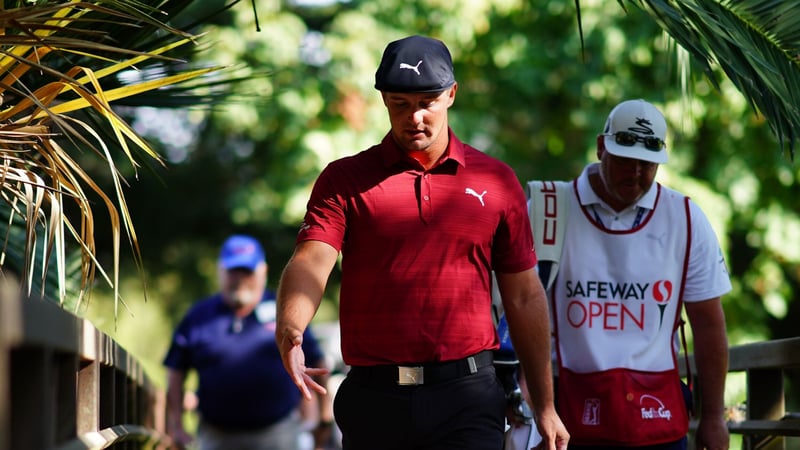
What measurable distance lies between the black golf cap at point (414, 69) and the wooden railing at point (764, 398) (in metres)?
1.84

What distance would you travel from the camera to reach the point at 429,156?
4043 millimetres

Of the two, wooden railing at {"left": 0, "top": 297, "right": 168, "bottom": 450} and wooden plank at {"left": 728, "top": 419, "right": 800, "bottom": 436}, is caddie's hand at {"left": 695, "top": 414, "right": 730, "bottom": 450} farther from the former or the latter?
wooden railing at {"left": 0, "top": 297, "right": 168, "bottom": 450}

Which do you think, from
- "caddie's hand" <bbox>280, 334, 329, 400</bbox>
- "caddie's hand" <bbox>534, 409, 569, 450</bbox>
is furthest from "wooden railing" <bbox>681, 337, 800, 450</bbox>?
"caddie's hand" <bbox>280, 334, 329, 400</bbox>

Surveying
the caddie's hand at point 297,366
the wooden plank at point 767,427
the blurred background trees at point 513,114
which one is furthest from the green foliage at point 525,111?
the caddie's hand at point 297,366

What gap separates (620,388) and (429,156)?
1274mm

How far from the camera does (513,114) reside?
549 inches

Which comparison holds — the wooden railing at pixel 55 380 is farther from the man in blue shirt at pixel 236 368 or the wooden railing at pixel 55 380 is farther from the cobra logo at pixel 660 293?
the man in blue shirt at pixel 236 368

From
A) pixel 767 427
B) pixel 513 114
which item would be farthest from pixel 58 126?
pixel 513 114

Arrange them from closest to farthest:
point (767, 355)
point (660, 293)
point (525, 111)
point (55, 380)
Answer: point (55, 380), point (660, 293), point (767, 355), point (525, 111)

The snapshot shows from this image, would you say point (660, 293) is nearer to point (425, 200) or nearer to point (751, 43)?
point (751, 43)

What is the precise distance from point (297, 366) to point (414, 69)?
3.08ft

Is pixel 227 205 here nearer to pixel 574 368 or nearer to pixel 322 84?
pixel 322 84

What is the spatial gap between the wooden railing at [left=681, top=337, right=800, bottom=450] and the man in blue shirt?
345 cm

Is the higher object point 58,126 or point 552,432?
point 58,126
